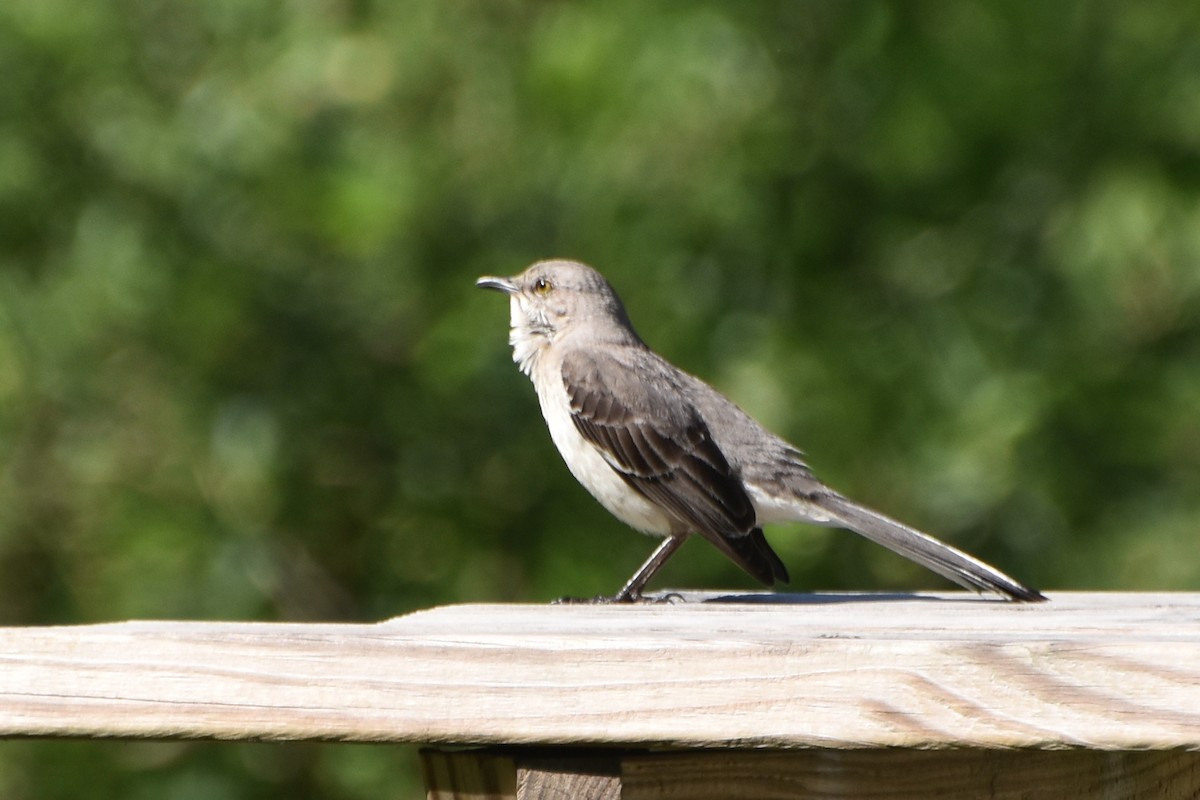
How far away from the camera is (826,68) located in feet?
26.6

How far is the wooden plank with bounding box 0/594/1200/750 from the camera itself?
258 cm

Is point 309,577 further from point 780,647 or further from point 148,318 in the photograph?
point 780,647

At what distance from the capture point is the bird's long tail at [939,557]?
4.32 meters

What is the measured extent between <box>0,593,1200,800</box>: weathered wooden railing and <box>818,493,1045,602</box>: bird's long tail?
1.29 m

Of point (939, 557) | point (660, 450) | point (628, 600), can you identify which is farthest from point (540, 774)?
point (660, 450)

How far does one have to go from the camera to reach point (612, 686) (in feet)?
8.83

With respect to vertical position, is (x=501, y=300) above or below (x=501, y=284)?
above

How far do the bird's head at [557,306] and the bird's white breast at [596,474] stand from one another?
405 mm

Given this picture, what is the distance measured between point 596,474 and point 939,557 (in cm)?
150

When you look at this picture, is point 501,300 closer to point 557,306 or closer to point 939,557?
point 557,306

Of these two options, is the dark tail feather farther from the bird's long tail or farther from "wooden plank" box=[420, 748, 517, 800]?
"wooden plank" box=[420, 748, 517, 800]

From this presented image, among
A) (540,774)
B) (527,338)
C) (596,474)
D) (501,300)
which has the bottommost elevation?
(540,774)

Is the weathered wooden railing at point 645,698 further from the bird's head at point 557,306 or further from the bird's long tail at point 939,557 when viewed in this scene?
the bird's head at point 557,306

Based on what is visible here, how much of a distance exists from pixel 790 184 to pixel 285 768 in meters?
3.82
